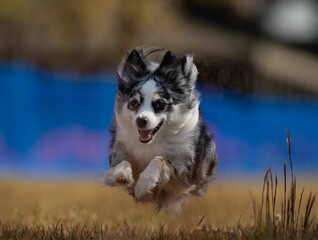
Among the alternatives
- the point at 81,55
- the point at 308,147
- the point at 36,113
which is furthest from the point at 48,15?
the point at 308,147

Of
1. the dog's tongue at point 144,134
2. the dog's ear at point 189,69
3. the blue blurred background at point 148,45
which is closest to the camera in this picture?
the dog's tongue at point 144,134

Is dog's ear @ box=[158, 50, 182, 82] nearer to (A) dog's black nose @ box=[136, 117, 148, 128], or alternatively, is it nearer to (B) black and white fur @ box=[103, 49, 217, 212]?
(B) black and white fur @ box=[103, 49, 217, 212]

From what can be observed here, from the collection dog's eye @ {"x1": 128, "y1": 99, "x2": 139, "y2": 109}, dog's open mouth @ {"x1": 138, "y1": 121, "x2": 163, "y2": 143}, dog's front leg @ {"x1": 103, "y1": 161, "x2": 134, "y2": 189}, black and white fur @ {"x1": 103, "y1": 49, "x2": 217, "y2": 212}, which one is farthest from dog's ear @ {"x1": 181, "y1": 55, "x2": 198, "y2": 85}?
dog's front leg @ {"x1": 103, "y1": 161, "x2": 134, "y2": 189}

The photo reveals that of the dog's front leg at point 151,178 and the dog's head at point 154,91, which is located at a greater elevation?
the dog's head at point 154,91

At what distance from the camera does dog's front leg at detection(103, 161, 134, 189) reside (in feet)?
17.4

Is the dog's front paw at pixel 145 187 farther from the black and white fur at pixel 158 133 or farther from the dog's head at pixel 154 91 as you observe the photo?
the dog's head at pixel 154 91

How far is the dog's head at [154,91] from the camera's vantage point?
5418mm

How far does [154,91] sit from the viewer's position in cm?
551

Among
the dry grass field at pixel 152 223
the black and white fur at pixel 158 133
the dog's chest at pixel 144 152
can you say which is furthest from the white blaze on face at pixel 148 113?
the dry grass field at pixel 152 223

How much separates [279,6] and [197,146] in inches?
904

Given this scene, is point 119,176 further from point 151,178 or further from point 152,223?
point 152,223

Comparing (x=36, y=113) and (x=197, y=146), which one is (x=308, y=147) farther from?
(x=197, y=146)

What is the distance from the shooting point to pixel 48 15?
22828 mm

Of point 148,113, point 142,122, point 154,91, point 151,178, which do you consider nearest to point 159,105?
point 154,91
